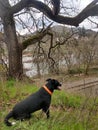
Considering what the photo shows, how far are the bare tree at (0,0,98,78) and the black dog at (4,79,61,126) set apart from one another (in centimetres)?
770

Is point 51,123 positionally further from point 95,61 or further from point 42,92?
point 95,61

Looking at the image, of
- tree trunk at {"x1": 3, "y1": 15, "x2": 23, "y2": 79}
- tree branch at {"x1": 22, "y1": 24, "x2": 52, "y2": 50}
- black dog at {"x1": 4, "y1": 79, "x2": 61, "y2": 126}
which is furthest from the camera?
Result: tree branch at {"x1": 22, "y1": 24, "x2": 52, "y2": 50}

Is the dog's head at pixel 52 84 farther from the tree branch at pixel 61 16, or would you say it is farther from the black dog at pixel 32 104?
the tree branch at pixel 61 16

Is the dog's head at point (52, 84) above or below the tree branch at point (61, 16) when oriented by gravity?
below

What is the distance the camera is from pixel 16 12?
15672mm

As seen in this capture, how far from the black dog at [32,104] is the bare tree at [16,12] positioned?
7.70 metres

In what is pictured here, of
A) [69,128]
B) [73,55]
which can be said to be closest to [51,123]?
[69,128]

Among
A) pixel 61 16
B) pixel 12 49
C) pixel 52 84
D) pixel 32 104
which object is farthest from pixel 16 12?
pixel 32 104

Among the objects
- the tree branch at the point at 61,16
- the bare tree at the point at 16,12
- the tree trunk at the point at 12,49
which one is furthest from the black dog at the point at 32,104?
the tree trunk at the point at 12,49

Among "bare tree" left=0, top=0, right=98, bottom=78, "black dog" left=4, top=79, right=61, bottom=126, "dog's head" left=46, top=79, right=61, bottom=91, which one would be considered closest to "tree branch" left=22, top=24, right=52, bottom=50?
"bare tree" left=0, top=0, right=98, bottom=78

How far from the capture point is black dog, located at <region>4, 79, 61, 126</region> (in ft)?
21.2

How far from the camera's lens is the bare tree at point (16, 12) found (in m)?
14.8

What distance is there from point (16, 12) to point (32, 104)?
9678mm

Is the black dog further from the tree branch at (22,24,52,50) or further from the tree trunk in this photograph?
the tree branch at (22,24,52,50)
